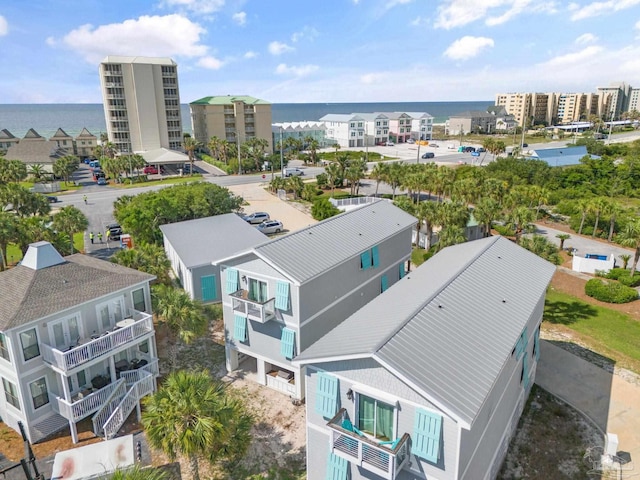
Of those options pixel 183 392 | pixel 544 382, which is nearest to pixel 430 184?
pixel 544 382

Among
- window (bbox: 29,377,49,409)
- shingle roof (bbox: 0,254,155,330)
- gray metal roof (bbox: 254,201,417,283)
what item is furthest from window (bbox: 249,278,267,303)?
window (bbox: 29,377,49,409)

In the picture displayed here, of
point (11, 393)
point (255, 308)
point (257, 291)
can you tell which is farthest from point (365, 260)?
point (11, 393)

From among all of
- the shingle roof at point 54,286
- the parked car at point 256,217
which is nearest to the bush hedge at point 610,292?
the shingle roof at point 54,286

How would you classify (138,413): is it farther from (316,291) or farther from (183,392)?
(316,291)

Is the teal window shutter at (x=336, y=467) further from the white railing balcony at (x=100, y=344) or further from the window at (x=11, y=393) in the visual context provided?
the window at (x=11, y=393)

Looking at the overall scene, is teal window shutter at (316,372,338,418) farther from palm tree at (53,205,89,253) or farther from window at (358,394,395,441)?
palm tree at (53,205,89,253)
